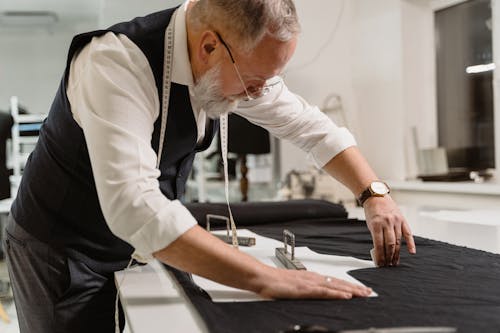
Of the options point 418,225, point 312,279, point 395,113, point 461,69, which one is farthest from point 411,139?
point 312,279

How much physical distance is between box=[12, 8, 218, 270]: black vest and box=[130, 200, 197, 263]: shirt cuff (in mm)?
236

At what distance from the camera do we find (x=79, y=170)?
0.95m

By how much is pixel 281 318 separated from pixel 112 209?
11.5 inches

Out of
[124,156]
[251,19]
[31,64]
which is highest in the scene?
[31,64]

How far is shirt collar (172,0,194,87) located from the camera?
93 centimetres

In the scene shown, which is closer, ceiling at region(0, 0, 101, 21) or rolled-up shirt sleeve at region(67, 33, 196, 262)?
rolled-up shirt sleeve at region(67, 33, 196, 262)

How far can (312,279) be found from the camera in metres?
0.78

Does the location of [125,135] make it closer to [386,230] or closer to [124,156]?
[124,156]

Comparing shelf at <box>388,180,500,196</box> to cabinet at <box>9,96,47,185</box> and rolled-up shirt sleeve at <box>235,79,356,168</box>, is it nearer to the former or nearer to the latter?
rolled-up shirt sleeve at <box>235,79,356,168</box>

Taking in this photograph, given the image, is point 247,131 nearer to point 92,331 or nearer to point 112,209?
point 92,331

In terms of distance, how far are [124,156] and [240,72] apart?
0.28 metres

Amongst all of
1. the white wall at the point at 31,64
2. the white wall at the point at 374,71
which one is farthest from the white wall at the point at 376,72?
the white wall at the point at 31,64

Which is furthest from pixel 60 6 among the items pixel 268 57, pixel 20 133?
pixel 268 57

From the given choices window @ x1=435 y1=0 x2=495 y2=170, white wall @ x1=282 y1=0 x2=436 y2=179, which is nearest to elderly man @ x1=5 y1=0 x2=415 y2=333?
window @ x1=435 y1=0 x2=495 y2=170
